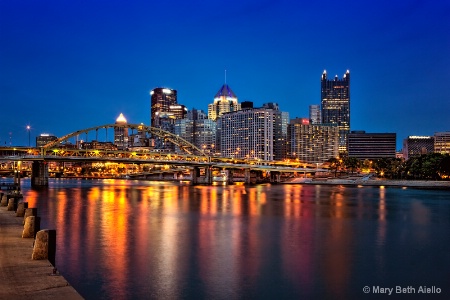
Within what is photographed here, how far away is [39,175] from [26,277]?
4474 inches

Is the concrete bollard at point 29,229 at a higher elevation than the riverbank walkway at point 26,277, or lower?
higher

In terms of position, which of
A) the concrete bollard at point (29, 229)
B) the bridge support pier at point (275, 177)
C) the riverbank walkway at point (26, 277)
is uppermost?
the concrete bollard at point (29, 229)

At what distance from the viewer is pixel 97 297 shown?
55.3 feet

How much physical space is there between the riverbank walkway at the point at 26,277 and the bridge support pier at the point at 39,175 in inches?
4192

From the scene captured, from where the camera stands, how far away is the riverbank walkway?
40.0 feet

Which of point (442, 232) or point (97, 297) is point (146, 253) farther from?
point (442, 232)

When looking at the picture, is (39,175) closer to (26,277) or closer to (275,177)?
(275,177)

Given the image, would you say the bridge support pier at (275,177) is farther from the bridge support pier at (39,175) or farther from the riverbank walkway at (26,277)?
the riverbank walkway at (26,277)

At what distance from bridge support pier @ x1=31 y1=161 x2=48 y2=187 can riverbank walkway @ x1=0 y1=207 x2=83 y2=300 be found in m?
106

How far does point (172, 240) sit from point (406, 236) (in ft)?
59.1

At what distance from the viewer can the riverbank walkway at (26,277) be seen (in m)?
12.2

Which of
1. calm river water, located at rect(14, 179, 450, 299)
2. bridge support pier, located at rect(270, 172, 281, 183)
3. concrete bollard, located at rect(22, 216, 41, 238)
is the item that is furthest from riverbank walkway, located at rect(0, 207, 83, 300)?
bridge support pier, located at rect(270, 172, 281, 183)

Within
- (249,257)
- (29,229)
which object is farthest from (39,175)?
(249,257)

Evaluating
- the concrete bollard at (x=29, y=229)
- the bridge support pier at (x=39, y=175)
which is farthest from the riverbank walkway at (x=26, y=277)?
Answer: the bridge support pier at (x=39, y=175)
